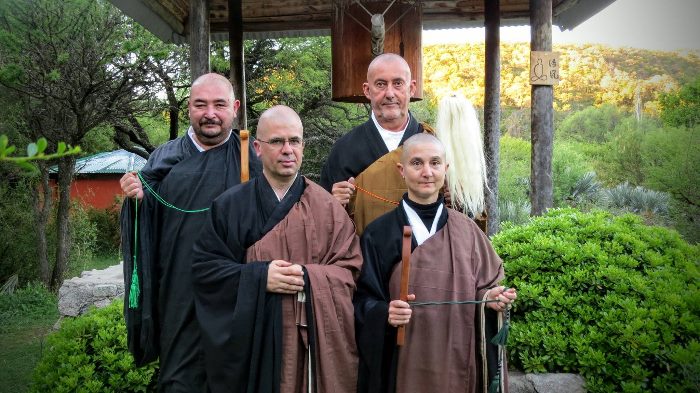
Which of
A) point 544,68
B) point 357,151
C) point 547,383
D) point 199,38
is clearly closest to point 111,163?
point 199,38

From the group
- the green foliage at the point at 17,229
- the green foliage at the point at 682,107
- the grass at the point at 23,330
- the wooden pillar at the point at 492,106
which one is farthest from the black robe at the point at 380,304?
the green foliage at the point at 682,107

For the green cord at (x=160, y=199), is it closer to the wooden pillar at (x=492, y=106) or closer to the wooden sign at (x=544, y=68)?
the wooden sign at (x=544, y=68)

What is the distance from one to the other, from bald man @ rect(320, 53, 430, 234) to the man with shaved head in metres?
0.32

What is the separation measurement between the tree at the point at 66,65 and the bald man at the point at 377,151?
26.2 feet

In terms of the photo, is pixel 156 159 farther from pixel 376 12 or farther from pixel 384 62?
pixel 376 12

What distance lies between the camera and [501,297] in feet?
8.63

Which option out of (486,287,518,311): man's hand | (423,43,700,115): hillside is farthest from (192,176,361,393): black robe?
(423,43,700,115): hillside

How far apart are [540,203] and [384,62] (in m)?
3.12

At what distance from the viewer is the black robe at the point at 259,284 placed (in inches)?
101

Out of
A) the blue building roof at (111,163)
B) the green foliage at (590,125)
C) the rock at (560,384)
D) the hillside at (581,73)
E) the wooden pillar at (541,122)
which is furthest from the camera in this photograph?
the hillside at (581,73)

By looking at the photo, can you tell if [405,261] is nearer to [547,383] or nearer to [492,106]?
[547,383]

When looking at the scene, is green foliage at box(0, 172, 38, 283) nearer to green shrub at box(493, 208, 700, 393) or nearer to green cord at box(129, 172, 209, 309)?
green cord at box(129, 172, 209, 309)

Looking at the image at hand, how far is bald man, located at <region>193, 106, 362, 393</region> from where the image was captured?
2.55 m

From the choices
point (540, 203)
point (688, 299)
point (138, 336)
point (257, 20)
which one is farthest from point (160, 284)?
point (257, 20)
